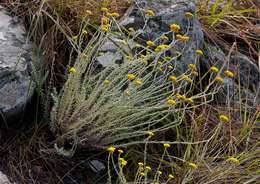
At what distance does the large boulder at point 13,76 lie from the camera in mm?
2053

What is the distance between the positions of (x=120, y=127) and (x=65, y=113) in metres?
0.26

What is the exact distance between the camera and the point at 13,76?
2.09 m

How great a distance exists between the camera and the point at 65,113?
81.7 inches

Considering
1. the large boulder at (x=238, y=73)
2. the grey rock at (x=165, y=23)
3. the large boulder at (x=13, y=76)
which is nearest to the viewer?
the large boulder at (x=13, y=76)

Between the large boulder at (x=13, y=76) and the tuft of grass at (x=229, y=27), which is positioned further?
the tuft of grass at (x=229, y=27)

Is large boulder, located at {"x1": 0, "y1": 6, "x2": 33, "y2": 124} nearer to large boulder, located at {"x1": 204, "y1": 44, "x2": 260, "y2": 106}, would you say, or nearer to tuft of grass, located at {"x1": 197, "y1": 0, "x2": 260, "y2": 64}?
large boulder, located at {"x1": 204, "y1": 44, "x2": 260, "y2": 106}

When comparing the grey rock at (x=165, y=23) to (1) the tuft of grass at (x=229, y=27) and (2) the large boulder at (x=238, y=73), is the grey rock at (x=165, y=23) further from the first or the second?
(1) the tuft of grass at (x=229, y=27)

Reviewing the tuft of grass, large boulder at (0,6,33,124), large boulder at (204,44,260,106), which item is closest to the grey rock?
large boulder at (204,44,260,106)

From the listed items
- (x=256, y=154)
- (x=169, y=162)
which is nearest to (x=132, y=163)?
(x=169, y=162)

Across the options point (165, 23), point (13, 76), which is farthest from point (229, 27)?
point (13, 76)

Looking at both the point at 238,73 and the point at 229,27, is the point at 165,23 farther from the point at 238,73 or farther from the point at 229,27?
the point at 229,27

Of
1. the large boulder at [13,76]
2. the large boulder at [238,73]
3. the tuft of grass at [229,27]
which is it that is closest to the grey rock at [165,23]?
the large boulder at [238,73]

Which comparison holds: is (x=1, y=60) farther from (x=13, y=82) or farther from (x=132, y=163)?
(x=132, y=163)

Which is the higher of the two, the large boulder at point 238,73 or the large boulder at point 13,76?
the large boulder at point 13,76
